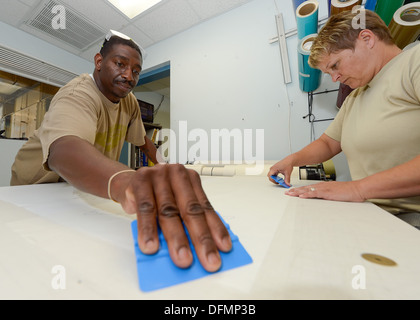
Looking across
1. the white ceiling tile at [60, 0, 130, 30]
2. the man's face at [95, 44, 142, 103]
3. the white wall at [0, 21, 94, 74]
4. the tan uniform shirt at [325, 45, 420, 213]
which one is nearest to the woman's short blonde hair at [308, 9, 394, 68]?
the tan uniform shirt at [325, 45, 420, 213]

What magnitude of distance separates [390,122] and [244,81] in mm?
1520

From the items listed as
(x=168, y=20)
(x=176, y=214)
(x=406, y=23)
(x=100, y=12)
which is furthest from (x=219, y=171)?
(x=100, y=12)

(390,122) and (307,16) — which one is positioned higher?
(307,16)

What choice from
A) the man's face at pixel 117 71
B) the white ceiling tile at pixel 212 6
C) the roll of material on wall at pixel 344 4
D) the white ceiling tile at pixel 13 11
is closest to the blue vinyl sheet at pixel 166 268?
the man's face at pixel 117 71

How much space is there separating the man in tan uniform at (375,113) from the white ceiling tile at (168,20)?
188 centimetres

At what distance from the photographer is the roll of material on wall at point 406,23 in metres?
0.86

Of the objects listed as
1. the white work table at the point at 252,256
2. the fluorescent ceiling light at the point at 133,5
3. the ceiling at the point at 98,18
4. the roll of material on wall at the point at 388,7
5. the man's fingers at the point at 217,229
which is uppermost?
the fluorescent ceiling light at the point at 133,5

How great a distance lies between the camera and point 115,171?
41 cm

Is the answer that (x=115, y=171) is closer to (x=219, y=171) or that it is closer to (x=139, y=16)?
(x=219, y=171)

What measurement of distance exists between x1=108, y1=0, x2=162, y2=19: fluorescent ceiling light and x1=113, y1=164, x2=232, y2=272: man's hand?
2428 millimetres

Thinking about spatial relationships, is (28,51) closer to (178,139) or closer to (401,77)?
(178,139)

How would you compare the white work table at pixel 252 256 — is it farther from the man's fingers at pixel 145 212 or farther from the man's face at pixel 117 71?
the man's face at pixel 117 71

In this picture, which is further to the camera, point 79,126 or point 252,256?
point 79,126
